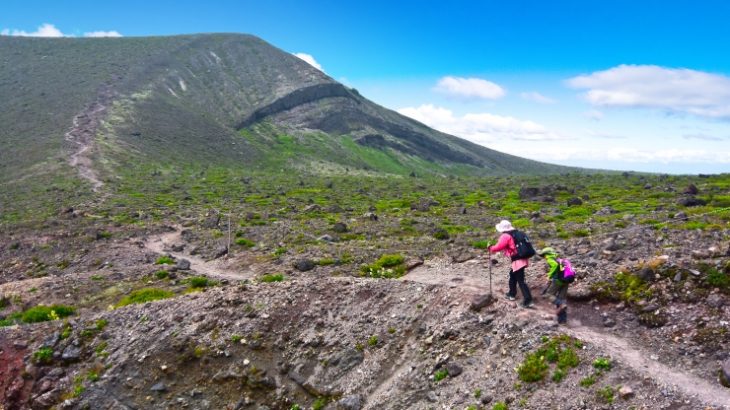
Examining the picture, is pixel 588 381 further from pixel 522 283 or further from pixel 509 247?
pixel 509 247

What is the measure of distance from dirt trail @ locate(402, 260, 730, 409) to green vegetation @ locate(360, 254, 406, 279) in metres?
3.14

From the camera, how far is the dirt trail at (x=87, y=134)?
86525mm

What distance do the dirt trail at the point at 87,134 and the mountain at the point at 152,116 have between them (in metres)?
0.26

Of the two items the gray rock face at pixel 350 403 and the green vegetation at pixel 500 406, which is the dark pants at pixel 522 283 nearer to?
the green vegetation at pixel 500 406

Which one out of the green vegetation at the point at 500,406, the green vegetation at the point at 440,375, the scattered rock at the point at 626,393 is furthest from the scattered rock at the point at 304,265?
the scattered rock at the point at 626,393

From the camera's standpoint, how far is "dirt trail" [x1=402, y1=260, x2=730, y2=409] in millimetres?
11570

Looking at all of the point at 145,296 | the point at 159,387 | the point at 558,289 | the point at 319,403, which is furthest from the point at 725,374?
the point at 145,296

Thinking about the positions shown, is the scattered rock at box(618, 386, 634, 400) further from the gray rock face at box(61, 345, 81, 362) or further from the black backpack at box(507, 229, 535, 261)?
the gray rock face at box(61, 345, 81, 362)

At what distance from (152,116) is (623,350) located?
14454 cm

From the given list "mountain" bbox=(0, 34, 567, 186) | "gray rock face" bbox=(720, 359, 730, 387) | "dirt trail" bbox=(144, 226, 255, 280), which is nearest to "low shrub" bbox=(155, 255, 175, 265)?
"dirt trail" bbox=(144, 226, 255, 280)

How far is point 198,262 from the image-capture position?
3366 cm

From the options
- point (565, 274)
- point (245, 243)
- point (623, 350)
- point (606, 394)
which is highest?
point (565, 274)

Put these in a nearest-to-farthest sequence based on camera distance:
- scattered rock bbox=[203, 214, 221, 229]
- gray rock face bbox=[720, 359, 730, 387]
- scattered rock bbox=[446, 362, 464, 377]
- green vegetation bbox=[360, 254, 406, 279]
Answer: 1. gray rock face bbox=[720, 359, 730, 387]
2. scattered rock bbox=[446, 362, 464, 377]
3. green vegetation bbox=[360, 254, 406, 279]
4. scattered rock bbox=[203, 214, 221, 229]

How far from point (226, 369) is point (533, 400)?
11.6 metres
